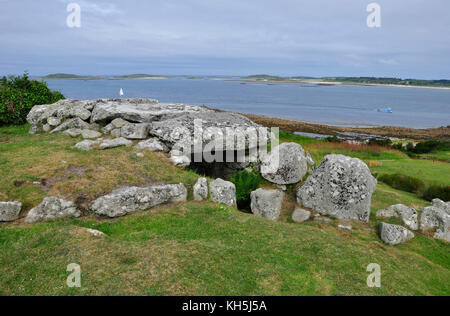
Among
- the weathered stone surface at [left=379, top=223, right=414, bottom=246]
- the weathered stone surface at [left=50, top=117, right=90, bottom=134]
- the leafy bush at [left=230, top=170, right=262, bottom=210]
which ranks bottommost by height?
the weathered stone surface at [left=379, top=223, right=414, bottom=246]

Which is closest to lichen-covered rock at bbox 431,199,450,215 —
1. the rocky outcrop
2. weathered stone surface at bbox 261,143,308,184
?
weathered stone surface at bbox 261,143,308,184

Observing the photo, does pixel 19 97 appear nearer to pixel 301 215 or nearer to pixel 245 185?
pixel 245 185

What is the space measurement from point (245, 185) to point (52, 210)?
8.17 m

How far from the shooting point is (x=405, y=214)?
41.6ft

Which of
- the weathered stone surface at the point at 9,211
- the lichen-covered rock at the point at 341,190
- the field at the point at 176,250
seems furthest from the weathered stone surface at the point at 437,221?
the weathered stone surface at the point at 9,211

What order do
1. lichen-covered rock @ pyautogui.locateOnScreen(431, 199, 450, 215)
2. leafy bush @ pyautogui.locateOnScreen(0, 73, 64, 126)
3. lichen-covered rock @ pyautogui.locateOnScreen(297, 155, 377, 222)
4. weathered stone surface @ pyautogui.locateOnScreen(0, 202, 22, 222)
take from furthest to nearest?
leafy bush @ pyautogui.locateOnScreen(0, 73, 64, 126), lichen-covered rock @ pyautogui.locateOnScreen(431, 199, 450, 215), lichen-covered rock @ pyautogui.locateOnScreen(297, 155, 377, 222), weathered stone surface @ pyautogui.locateOnScreen(0, 202, 22, 222)

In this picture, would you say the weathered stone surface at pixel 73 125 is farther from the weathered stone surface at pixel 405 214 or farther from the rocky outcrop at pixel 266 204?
the weathered stone surface at pixel 405 214

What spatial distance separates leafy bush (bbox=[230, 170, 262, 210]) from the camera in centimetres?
1430

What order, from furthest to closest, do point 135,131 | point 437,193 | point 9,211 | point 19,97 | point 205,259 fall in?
point 19,97
point 135,131
point 437,193
point 9,211
point 205,259

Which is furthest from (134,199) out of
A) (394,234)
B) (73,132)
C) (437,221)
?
(437,221)

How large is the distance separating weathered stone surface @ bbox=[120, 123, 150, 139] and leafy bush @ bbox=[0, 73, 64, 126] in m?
11.9

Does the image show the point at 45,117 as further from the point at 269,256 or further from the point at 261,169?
the point at 269,256

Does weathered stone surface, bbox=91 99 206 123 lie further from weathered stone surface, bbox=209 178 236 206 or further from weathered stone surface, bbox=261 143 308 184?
weathered stone surface, bbox=209 178 236 206
